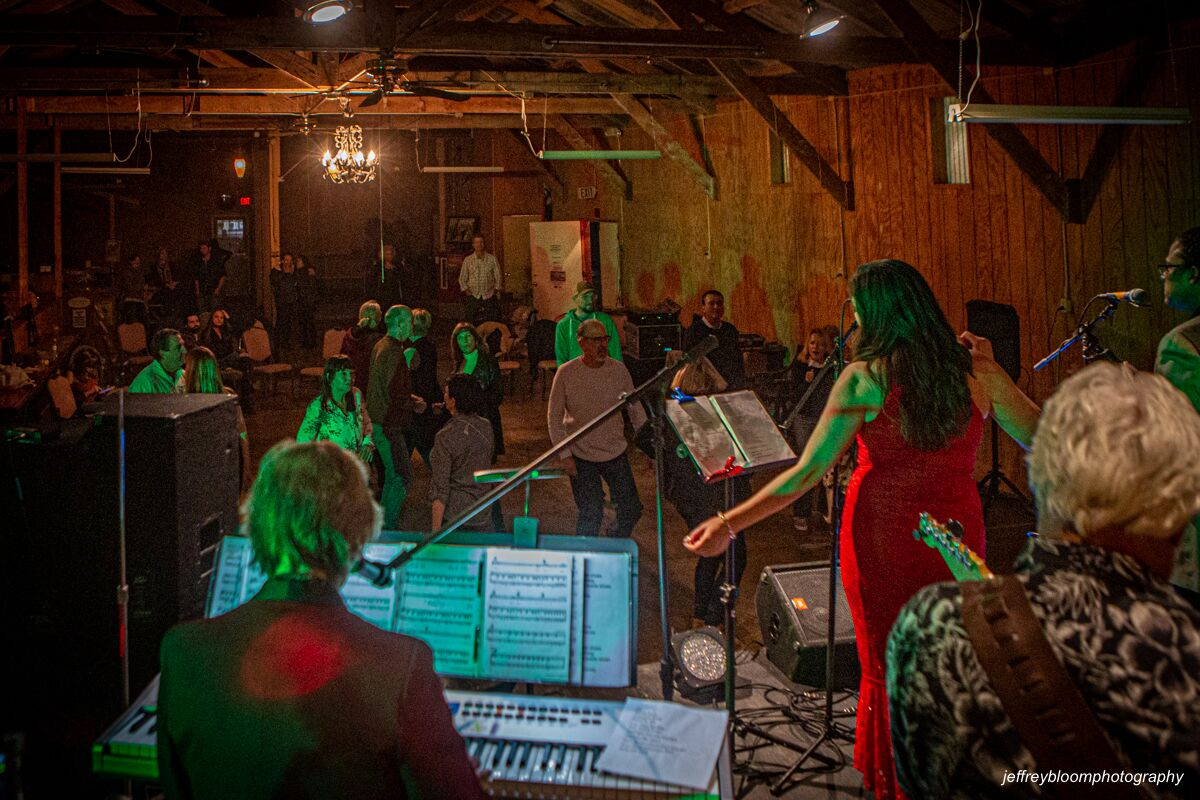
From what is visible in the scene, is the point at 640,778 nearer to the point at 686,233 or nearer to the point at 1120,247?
the point at 1120,247

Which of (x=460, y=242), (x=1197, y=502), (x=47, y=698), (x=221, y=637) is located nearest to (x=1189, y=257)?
(x=1197, y=502)

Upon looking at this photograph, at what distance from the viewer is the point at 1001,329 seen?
703cm

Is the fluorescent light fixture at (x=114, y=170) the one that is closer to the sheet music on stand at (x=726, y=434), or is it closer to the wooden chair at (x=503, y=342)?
the wooden chair at (x=503, y=342)

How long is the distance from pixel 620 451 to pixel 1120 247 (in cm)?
393

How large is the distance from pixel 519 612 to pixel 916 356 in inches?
49.0

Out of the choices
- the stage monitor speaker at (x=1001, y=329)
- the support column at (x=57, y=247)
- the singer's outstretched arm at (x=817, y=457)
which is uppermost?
the support column at (x=57, y=247)

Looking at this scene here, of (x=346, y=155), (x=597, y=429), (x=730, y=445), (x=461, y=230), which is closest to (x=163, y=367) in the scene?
(x=597, y=429)

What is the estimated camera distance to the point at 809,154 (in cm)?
915

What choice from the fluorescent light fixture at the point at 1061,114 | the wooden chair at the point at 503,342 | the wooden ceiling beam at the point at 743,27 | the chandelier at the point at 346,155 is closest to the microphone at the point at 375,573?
the fluorescent light fixture at the point at 1061,114

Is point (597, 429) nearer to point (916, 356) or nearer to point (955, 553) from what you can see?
point (916, 356)

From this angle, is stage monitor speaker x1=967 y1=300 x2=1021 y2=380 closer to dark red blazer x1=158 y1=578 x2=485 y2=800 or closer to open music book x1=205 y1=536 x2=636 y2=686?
open music book x1=205 y1=536 x2=636 y2=686

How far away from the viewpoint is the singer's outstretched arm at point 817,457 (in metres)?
2.47

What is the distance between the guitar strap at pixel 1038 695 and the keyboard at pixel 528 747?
823mm

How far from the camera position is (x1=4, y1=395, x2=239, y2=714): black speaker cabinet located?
2.91 m
